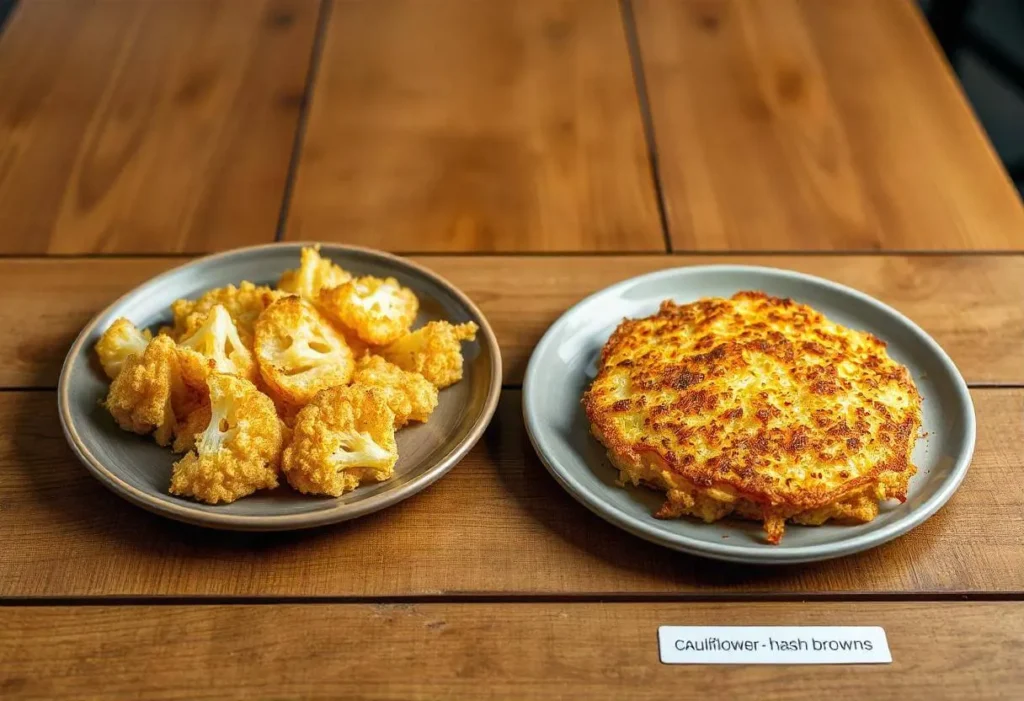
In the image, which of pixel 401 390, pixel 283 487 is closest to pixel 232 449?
pixel 283 487

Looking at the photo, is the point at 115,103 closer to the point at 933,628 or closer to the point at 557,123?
the point at 557,123

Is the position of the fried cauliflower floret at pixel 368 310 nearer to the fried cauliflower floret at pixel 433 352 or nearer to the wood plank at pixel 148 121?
the fried cauliflower floret at pixel 433 352

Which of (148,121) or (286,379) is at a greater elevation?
(286,379)

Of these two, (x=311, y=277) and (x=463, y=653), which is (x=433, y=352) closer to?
(x=311, y=277)

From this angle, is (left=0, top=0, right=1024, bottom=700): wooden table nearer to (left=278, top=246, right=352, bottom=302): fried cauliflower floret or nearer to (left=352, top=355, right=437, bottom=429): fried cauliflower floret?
(left=352, top=355, right=437, bottom=429): fried cauliflower floret

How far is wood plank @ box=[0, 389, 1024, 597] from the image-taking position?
40.8 inches

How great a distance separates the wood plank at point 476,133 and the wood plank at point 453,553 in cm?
55

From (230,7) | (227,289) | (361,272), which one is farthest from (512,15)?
(227,289)

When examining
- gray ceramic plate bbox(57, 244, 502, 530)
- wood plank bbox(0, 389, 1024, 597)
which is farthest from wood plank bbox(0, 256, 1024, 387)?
wood plank bbox(0, 389, 1024, 597)

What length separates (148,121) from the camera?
1.84 meters

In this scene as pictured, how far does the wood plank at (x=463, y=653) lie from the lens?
943 mm

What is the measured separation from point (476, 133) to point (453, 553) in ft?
3.13

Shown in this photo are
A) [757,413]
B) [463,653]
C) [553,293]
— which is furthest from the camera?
[553,293]

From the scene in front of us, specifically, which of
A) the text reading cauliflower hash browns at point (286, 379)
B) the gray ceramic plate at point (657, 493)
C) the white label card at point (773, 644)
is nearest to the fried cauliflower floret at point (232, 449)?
the text reading cauliflower hash browns at point (286, 379)
